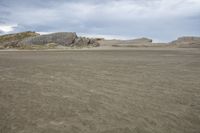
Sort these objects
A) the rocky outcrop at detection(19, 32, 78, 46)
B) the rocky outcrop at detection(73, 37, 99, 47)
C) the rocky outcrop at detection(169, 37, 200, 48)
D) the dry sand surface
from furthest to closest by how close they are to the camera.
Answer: the rocky outcrop at detection(19, 32, 78, 46)
the rocky outcrop at detection(73, 37, 99, 47)
the rocky outcrop at detection(169, 37, 200, 48)
the dry sand surface

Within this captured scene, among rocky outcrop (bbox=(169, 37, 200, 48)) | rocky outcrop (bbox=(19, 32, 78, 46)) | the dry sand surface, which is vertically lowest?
the dry sand surface

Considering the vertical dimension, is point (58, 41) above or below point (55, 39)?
below

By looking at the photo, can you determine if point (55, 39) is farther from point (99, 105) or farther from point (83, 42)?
point (99, 105)

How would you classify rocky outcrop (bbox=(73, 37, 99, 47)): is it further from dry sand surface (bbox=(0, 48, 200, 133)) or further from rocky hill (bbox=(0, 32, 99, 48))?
dry sand surface (bbox=(0, 48, 200, 133))

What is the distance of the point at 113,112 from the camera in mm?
4801

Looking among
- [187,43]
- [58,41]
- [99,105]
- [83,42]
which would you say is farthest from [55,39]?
[99,105]

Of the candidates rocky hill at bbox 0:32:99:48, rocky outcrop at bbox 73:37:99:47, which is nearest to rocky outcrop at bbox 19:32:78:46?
rocky hill at bbox 0:32:99:48

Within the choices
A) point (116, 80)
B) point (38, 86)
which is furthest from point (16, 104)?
point (116, 80)

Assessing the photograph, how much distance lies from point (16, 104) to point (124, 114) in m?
2.67

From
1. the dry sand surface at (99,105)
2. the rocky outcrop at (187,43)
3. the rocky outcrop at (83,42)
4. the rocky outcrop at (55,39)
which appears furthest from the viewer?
the rocky outcrop at (55,39)

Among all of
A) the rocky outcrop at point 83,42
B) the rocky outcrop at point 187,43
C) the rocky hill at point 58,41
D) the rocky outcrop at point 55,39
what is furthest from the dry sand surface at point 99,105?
the rocky outcrop at point 55,39

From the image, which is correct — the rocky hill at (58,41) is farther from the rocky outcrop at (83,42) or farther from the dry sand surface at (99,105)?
the dry sand surface at (99,105)

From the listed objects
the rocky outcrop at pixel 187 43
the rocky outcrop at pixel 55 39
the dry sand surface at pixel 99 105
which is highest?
the rocky outcrop at pixel 55 39

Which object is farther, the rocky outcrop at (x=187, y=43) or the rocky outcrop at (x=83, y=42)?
the rocky outcrop at (x=83, y=42)
